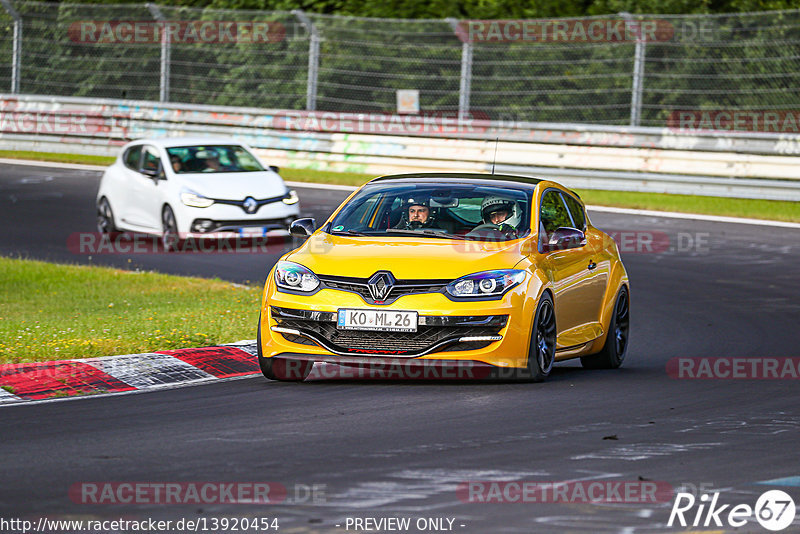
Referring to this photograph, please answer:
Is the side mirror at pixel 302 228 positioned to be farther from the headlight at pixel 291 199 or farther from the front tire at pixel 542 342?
the headlight at pixel 291 199

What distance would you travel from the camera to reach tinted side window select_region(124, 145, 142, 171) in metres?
20.8

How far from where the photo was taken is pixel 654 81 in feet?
83.5

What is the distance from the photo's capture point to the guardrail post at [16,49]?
3147 centimetres

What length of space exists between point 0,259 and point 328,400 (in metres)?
9.70

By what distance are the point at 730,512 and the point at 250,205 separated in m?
13.5

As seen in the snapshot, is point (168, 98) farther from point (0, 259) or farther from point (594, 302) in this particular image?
point (594, 302)

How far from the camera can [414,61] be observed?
27.7 metres

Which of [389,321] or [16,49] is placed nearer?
[389,321]

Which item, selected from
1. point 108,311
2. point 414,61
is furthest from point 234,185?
point 414,61

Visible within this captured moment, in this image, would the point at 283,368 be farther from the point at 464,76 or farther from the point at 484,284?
the point at 464,76

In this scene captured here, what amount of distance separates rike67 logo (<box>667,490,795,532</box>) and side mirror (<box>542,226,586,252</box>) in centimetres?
401

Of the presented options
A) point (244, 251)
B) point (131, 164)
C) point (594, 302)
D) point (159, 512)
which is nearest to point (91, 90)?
point (131, 164)

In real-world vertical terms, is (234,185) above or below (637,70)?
below

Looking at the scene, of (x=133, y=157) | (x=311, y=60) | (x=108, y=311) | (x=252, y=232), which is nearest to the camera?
(x=108, y=311)
